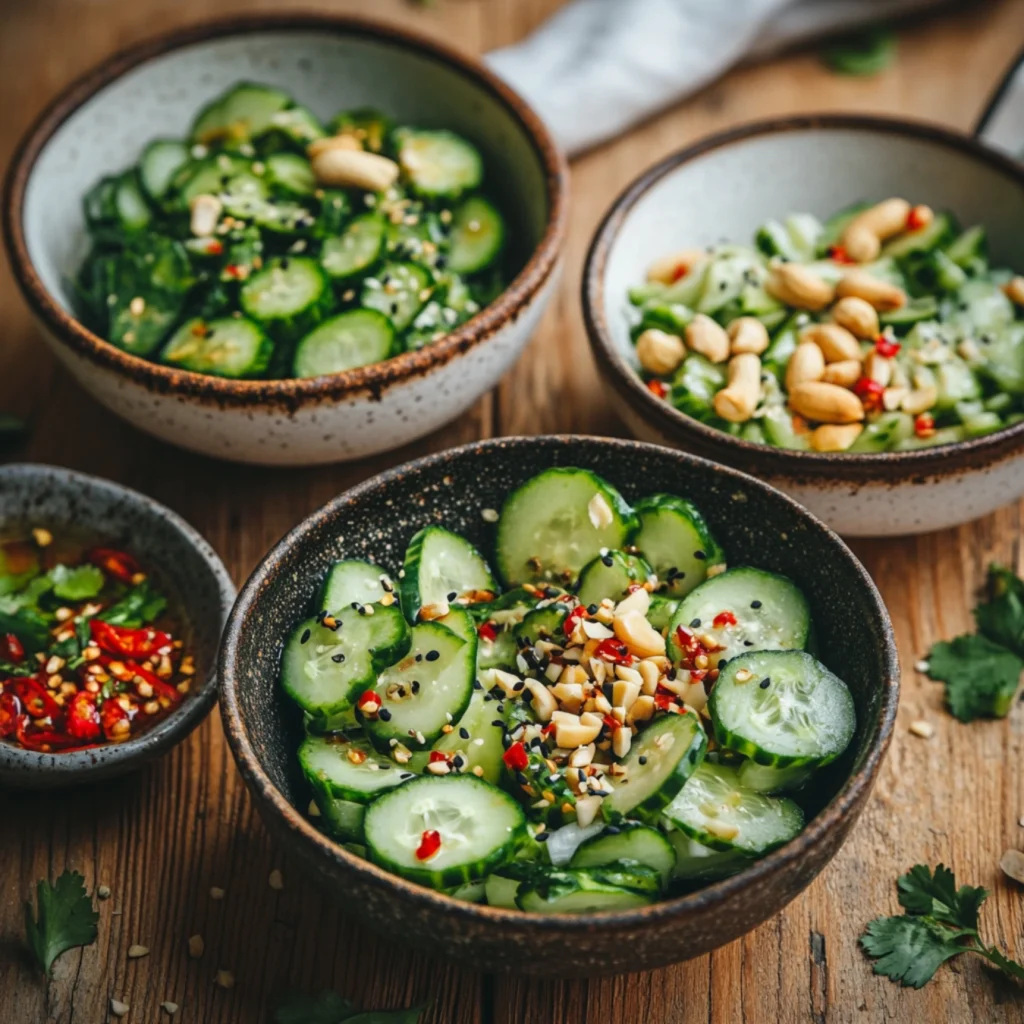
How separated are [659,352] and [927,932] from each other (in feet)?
4.08

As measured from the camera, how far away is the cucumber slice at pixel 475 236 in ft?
9.46

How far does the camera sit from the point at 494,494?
232 cm

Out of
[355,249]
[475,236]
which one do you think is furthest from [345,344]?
[475,236]

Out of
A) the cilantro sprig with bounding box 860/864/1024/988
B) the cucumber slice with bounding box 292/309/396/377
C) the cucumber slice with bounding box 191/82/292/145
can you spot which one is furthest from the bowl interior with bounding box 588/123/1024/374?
the cilantro sprig with bounding box 860/864/1024/988

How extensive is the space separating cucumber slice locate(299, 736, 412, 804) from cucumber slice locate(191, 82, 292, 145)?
1.69m

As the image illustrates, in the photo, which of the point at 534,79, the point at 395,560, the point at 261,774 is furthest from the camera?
the point at 534,79

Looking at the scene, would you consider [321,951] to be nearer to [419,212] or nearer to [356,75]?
[419,212]

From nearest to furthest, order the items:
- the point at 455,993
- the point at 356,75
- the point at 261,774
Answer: the point at 261,774 → the point at 455,993 → the point at 356,75

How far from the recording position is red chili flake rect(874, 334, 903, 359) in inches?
104

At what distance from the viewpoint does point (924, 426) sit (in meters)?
2.56

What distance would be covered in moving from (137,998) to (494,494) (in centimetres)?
106

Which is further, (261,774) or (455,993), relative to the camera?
(455,993)

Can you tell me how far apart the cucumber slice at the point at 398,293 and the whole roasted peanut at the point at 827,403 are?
831 millimetres

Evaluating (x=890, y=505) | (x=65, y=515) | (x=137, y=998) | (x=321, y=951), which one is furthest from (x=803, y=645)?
(x=65, y=515)
